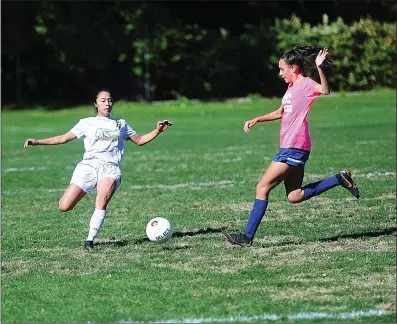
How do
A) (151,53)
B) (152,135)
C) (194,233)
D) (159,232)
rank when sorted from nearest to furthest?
(159,232), (152,135), (194,233), (151,53)

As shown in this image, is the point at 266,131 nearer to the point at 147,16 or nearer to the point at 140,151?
the point at 140,151

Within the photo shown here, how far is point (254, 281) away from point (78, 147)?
13.0m

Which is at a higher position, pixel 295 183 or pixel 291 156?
pixel 291 156

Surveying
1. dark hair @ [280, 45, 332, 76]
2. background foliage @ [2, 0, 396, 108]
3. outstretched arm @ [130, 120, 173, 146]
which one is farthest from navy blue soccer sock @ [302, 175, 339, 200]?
background foliage @ [2, 0, 396, 108]

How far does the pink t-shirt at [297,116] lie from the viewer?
26.8ft

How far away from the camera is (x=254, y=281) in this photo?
6.66 meters

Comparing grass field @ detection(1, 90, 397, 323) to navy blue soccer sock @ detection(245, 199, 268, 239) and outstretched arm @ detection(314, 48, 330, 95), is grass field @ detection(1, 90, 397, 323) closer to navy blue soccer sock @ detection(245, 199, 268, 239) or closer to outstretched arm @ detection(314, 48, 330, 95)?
navy blue soccer sock @ detection(245, 199, 268, 239)

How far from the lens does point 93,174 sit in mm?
8695

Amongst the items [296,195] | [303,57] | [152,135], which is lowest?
[296,195]

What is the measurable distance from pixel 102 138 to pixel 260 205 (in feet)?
5.41

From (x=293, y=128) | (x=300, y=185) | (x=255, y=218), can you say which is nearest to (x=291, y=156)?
(x=293, y=128)

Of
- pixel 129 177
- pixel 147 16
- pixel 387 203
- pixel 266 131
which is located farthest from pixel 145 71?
pixel 387 203

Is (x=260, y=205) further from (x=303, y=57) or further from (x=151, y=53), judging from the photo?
(x=151, y=53)

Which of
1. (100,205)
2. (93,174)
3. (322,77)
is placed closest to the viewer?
(322,77)
